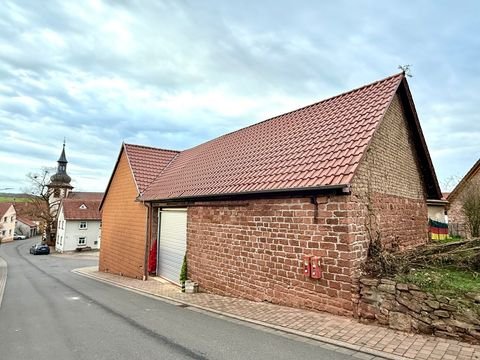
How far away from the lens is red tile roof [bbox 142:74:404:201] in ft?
24.3

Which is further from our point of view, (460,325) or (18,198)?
(18,198)

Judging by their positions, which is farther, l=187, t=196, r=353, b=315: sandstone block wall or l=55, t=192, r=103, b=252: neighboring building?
l=55, t=192, r=103, b=252: neighboring building

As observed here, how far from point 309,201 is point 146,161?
A: 1331cm

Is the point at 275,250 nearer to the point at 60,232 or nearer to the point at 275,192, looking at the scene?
the point at 275,192

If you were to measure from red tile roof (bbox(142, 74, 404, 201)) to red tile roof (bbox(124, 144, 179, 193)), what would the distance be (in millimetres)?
2819

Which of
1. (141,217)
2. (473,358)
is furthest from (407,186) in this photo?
(141,217)

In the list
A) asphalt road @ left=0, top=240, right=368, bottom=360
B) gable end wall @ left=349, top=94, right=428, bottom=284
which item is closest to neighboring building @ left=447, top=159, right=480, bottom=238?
gable end wall @ left=349, top=94, right=428, bottom=284

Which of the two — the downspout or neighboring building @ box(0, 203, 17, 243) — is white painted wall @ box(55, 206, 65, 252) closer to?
neighboring building @ box(0, 203, 17, 243)

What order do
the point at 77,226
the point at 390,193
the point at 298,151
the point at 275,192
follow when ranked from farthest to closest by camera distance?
1. the point at 77,226
2. the point at 298,151
3. the point at 390,193
4. the point at 275,192

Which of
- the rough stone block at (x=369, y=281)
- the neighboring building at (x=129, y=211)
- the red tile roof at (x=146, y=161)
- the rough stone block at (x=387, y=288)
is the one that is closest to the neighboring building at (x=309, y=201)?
the rough stone block at (x=369, y=281)

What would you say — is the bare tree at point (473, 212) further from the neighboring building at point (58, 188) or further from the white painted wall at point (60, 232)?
the neighboring building at point (58, 188)

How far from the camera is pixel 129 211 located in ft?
55.3

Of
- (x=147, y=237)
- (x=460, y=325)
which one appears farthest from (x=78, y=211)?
(x=460, y=325)

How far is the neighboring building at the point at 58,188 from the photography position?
179 feet
